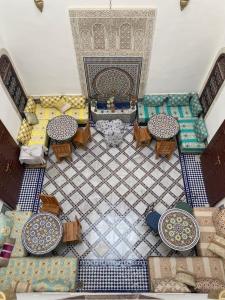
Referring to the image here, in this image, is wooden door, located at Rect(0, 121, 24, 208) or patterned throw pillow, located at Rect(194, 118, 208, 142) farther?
patterned throw pillow, located at Rect(194, 118, 208, 142)

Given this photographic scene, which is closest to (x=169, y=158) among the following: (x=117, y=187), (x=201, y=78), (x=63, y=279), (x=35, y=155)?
(x=117, y=187)

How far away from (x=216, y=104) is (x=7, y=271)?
438 centimetres

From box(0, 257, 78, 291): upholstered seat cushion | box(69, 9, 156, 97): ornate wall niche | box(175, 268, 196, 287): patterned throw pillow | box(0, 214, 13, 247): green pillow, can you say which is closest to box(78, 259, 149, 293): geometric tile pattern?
box(0, 257, 78, 291): upholstered seat cushion

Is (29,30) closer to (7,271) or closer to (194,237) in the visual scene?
(7,271)

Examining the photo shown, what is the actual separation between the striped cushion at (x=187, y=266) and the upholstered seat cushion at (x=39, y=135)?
9.85 feet

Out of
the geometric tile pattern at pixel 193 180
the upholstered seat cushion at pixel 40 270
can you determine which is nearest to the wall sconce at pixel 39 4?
the geometric tile pattern at pixel 193 180

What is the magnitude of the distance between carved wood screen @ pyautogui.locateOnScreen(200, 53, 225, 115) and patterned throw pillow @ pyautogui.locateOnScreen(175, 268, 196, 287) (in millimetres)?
3088

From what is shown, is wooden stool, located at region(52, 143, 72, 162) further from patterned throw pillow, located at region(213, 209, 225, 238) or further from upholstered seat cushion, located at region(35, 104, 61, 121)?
patterned throw pillow, located at region(213, 209, 225, 238)

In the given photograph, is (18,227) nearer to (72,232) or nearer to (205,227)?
(72,232)

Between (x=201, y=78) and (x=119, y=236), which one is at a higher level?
(x=201, y=78)

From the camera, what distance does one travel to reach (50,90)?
5.83 meters

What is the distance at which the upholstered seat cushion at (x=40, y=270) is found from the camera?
12.9ft

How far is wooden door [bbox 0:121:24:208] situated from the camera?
4520 mm

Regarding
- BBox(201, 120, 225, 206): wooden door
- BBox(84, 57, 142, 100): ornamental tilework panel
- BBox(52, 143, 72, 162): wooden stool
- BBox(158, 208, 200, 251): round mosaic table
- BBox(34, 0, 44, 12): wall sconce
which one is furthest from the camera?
BBox(52, 143, 72, 162): wooden stool
